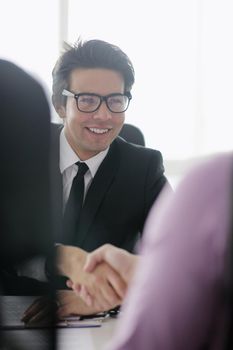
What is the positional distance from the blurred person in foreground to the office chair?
2237 millimetres

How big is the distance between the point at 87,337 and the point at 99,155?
3.47 ft

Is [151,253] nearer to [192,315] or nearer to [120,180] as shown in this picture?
[192,315]

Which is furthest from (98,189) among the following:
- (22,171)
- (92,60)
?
(22,171)

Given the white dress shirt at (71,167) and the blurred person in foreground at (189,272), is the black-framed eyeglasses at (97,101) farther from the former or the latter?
the blurred person in foreground at (189,272)

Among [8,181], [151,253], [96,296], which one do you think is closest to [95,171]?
[96,296]

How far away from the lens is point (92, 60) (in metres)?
2.57

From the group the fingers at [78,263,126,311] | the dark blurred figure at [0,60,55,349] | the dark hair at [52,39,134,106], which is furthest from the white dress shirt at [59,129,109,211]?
the dark blurred figure at [0,60,55,349]

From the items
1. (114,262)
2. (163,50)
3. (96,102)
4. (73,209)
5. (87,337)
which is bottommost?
(87,337)

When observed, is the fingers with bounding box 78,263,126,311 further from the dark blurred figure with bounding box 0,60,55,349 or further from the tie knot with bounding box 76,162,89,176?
the tie knot with bounding box 76,162,89,176

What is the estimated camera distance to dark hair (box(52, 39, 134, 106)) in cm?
256

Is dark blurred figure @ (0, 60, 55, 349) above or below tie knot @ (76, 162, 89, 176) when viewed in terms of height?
above

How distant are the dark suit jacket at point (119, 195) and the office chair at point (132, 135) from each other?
23 cm

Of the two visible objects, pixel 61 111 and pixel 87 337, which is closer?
pixel 87 337

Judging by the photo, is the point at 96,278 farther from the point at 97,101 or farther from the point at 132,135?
the point at 132,135
